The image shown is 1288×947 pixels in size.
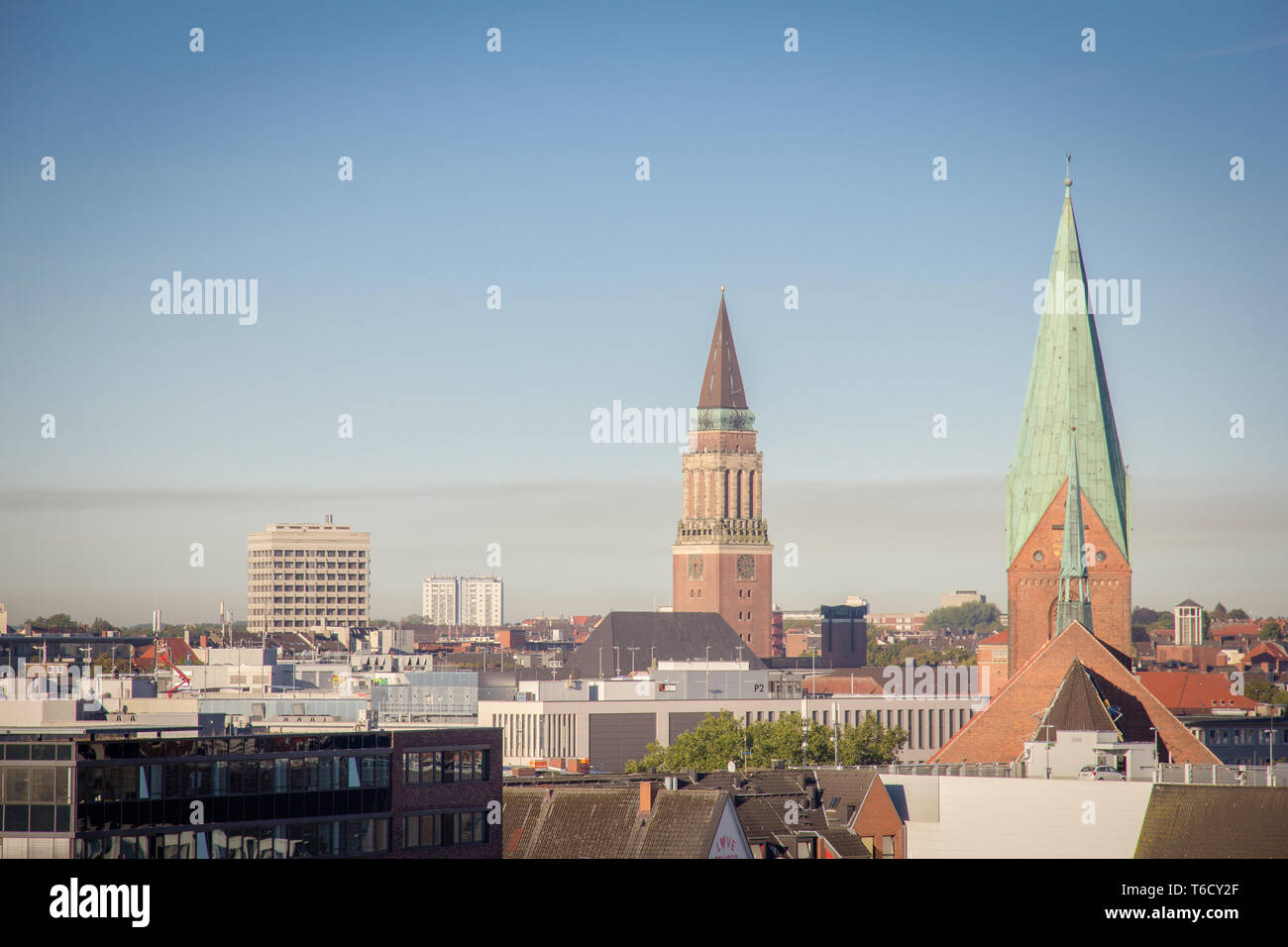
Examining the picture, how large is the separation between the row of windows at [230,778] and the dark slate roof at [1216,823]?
26420mm

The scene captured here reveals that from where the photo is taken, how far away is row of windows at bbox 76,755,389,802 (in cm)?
4806

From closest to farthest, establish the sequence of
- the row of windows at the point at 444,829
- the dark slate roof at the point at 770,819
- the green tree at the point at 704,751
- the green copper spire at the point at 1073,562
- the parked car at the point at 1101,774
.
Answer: the row of windows at the point at 444,829 < the dark slate roof at the point at 770,819 < the parked car at the point at 1101,774 < the green tree at the point at 704,751 < the green copper spire at the point at 1073,562

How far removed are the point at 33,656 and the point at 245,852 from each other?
12203 centimetres

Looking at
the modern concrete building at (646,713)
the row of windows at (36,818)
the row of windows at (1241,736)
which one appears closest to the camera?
the row of windows at (36,818)

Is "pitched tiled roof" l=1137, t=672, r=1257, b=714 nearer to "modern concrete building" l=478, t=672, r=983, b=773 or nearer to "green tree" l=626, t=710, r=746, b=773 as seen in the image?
"modern concrete building" l=478, t=672, r=983, b=773

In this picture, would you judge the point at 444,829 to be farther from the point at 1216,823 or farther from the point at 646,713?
the point at 646,713

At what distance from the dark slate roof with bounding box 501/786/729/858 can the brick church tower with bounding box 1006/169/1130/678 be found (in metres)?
61.2

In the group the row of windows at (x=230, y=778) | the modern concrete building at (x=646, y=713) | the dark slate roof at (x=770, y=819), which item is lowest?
the modern concrete building at (x=646, y=713)

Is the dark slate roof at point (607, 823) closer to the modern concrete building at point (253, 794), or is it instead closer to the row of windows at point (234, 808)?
the modern concrete building at point (253, 794)

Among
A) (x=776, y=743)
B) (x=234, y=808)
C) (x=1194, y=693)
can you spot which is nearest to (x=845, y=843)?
(x=234, y=808)

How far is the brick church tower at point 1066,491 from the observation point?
122 m

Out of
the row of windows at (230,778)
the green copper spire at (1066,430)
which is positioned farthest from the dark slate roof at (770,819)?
the green copper spire at (1066,430)
